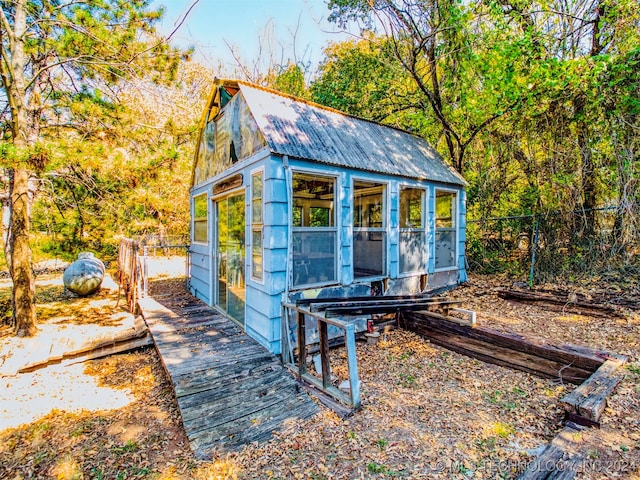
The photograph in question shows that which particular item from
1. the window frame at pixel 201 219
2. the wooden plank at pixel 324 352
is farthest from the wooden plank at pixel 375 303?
the window frame at pixel 201 219

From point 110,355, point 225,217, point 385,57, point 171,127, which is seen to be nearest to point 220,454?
point 110,355

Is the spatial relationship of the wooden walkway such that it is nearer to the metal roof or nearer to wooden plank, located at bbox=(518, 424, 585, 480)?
wooden plank, located at bbox=(518, 424, 585, 480)

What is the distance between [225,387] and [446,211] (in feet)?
21.1

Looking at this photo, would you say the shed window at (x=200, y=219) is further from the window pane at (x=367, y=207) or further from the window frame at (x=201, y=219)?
the window pane at (x=367, y=207)

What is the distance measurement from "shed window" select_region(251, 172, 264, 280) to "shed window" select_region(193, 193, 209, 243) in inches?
94.9

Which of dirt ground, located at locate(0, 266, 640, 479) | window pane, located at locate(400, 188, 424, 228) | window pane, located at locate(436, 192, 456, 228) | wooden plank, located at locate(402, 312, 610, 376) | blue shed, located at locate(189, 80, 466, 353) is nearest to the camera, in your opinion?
dirt ground, located at locate(0, 266, 640, 479)

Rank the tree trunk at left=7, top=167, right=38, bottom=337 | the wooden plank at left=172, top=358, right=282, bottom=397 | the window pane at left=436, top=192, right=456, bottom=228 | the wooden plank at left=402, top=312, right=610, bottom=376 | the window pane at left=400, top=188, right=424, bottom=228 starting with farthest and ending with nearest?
the window pane at left=436, top=192, right=456, bottom=228, the window pane at left=400, top=188, right=424, bottom=228, the tree trunk at left=7, top=167, right=38, bottom=337, the wooden plank at left=402, top=312, right=610, bottom=376, the wooden plank at left=172, top=358, right=282, bottom=397

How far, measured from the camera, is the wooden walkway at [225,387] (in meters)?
2.98

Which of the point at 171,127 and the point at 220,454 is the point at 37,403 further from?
the point at 171,127

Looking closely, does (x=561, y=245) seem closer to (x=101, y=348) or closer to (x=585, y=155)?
(x=585, y=155)

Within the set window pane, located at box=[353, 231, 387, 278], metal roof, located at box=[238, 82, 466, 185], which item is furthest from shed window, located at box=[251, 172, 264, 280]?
window pane, located at box=[353, 231, 387, 278]

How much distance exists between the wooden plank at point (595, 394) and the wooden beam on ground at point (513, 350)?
0.17 metres

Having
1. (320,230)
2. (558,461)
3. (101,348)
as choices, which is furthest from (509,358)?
(101,348)

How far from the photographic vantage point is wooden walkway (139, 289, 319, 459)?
9.79ft
